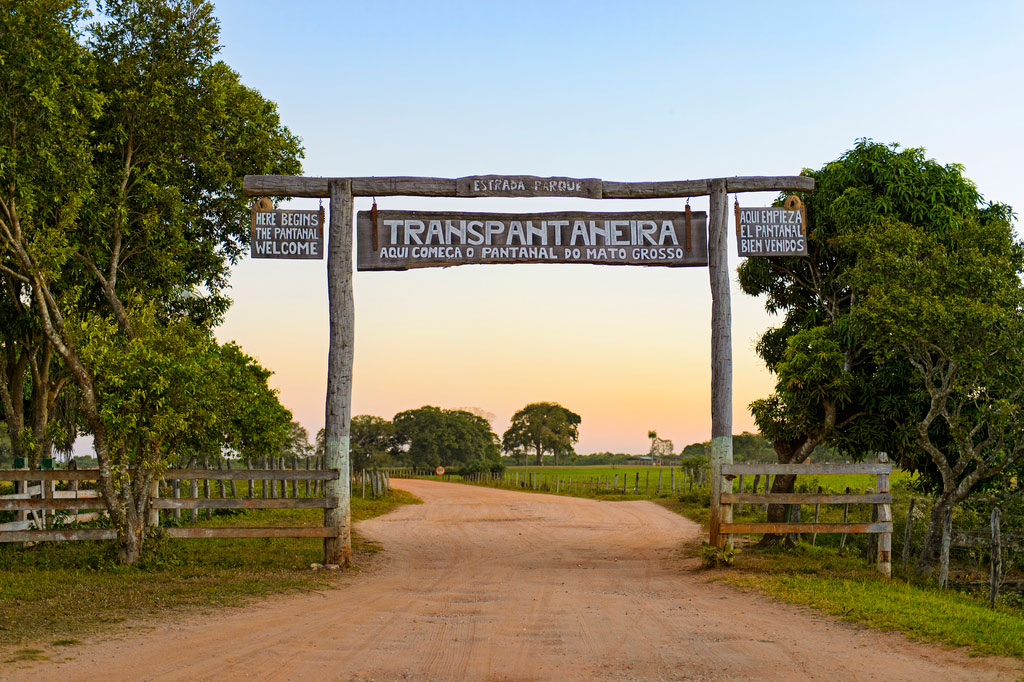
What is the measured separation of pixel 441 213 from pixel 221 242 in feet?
30.3

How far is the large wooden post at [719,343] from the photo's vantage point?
47.6ft

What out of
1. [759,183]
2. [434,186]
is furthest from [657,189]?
[434,186]

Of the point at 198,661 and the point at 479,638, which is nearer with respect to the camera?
the point at 198,661

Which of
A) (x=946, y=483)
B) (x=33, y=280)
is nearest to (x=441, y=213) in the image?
(x=33, y=280)

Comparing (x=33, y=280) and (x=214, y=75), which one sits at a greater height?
(x=214, y=75)

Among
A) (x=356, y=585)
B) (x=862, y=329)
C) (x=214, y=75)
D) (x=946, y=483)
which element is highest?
(x=214, y=75)

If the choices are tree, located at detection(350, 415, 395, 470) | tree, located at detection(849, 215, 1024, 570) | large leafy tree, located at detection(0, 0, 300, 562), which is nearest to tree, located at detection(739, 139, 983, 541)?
tree, located at detection(849, 215, 1024, 570)

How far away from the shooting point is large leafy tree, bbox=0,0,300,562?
13.1m

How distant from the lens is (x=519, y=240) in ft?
48.9

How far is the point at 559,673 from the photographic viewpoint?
7.50m

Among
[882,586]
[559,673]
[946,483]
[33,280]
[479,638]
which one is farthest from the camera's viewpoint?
[946,483]

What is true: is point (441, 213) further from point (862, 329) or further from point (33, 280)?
point (862, 329)

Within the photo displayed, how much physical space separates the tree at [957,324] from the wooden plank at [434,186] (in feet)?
6.01

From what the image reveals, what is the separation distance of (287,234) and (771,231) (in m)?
8.45
